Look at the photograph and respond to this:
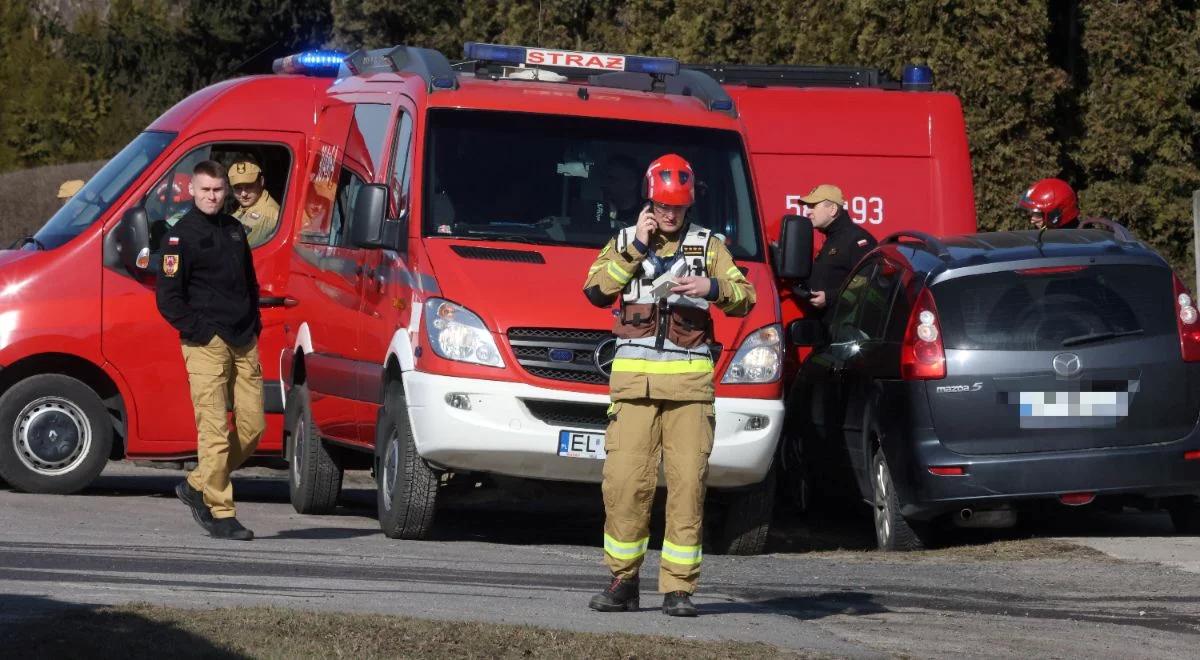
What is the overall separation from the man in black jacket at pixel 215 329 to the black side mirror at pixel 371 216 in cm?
59

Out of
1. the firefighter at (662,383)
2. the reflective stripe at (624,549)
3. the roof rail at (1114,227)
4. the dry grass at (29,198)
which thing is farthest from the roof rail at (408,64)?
the dry grass at (29,198)

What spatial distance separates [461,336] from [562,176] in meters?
1.30

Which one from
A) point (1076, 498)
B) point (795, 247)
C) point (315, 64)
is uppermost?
point (315, 64)

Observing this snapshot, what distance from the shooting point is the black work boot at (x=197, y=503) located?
10.7 metres

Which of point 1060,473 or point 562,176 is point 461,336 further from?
point 1060,473

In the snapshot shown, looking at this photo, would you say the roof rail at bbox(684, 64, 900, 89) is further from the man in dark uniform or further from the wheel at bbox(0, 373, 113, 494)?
the wheel at bbox(0, 373, 113, 494)

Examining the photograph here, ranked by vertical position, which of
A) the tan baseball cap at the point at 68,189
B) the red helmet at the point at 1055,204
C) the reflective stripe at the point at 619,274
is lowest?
the reflective stripe at the point at 619,274

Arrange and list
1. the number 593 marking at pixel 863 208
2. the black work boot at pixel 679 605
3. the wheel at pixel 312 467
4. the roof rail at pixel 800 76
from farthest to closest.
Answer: the roof rail at pixel 800 76
the number 593 marking at pixel 863 208
the wheel at pixel 312 467
the black work boot at pixel 679 605

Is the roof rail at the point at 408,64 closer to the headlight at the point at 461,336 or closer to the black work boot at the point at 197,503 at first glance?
the headlight at the point at 461,336

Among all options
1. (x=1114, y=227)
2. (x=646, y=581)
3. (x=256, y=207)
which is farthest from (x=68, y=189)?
(x=1114, y=227)

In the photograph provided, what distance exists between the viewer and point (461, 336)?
10195 millimetres

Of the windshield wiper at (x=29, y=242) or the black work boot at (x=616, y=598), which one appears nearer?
the black work boot at (x=616, y=598)

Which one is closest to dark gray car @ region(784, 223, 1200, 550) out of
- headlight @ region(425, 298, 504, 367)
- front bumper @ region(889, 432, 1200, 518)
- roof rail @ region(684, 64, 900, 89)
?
front bumper @ region(889, 432, 1200, 518)

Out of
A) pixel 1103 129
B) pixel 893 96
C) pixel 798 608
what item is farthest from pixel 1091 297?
pixel 1103 129
